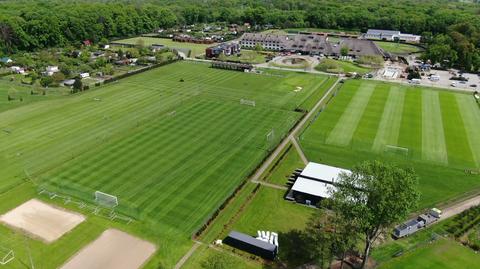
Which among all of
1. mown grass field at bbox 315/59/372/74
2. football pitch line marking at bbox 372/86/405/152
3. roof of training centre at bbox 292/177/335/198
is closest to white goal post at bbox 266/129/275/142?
roof of training centre at bbox 292/177/335/198

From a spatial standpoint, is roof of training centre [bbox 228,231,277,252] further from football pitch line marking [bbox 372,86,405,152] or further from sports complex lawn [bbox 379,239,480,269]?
football pitch line marking [bbox 372,86,405,152]

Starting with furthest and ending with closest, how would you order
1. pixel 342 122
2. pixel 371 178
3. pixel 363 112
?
1. pixel 363 112
2. pixel 342 122
3. pixel 371 178

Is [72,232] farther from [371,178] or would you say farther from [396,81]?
[396,81]

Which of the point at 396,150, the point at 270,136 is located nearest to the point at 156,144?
the point at 270,136

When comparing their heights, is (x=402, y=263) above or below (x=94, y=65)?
below

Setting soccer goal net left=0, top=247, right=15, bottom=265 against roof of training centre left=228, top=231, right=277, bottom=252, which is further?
roof of training centre left=228, top=231, right=277, bottom=252

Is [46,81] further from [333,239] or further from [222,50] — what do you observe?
[333,239]

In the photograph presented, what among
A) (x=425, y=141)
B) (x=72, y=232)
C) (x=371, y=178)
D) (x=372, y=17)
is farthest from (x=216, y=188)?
(x=372, y=17)
